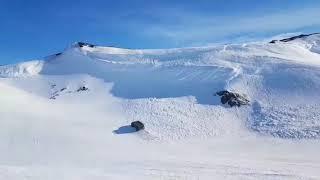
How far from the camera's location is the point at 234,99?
156ft

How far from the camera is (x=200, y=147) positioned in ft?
125

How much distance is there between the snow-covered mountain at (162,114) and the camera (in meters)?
30.1

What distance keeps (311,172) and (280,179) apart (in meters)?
3.29

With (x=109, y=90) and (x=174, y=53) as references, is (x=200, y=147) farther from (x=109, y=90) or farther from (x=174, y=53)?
(x=174, y=53)

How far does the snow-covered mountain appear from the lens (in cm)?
3007

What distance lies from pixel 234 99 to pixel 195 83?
7.15 m

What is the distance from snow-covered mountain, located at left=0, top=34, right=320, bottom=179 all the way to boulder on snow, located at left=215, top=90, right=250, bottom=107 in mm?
616

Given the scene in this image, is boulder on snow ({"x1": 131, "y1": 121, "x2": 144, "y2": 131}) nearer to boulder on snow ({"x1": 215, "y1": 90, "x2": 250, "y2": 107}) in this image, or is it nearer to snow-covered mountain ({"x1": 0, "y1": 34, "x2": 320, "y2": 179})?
snow-covered mountain ({"x1": 0, "y1": 34, "x2": 320, "y2": 179})

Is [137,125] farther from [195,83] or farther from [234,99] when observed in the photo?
[195,83]

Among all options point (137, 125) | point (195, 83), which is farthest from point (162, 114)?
point (195, 83)

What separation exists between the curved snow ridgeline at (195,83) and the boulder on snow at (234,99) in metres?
0.59

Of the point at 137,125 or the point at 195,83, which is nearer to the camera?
the point at 137,125

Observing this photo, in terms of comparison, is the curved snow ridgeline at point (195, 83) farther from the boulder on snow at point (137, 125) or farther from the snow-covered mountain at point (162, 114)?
the boulder on snow at point (137, 125)

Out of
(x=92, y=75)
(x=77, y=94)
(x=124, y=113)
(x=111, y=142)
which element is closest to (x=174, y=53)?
(x=92, y=75)
